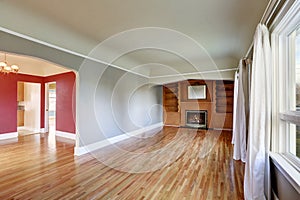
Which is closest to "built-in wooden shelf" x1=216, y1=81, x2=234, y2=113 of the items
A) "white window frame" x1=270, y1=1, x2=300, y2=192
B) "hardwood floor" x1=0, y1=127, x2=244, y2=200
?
"hardwood floor" x1=0, y1=127, x2=244, y2=200

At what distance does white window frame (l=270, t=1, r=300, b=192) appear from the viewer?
1746 mm

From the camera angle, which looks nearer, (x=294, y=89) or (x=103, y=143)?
(x=294, y=89)

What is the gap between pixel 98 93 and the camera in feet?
14.1

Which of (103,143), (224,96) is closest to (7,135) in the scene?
(103,143)

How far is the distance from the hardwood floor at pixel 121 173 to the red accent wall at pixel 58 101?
1.36m

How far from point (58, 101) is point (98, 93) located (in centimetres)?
243

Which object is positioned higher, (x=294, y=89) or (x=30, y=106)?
(x=294, y=89)

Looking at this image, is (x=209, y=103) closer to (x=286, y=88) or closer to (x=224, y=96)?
(x=224, y=96)

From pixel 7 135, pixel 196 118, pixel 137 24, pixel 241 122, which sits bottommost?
pixel 7 135

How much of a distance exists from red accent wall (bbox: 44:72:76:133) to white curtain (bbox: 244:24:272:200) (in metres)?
4.80

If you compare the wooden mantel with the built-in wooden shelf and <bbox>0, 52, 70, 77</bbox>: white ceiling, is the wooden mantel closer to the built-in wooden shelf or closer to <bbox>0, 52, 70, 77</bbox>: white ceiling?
the built-in wooden shelf

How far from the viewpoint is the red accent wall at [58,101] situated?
528 centimetres

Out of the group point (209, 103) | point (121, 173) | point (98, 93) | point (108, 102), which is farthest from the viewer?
point (209, 103)

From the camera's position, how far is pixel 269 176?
186 centimetres
